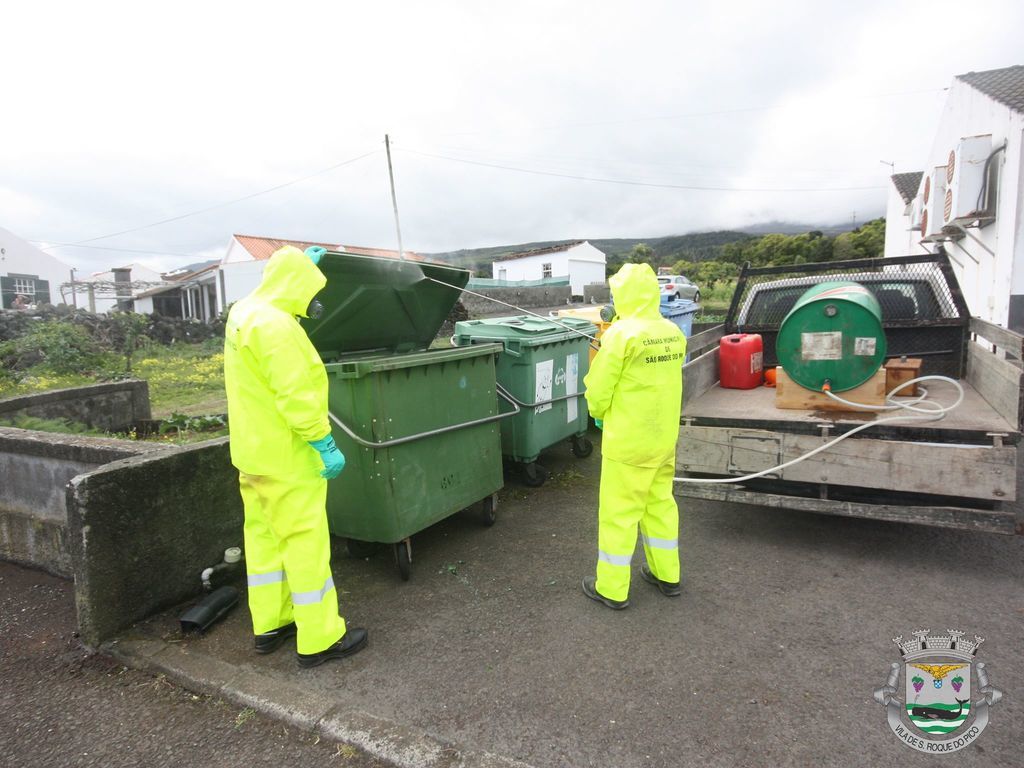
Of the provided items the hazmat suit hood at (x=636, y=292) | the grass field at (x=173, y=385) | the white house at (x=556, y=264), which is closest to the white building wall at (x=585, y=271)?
the white house at (x=556, y=264)

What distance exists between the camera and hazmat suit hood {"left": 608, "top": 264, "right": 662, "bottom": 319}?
306 centimetres

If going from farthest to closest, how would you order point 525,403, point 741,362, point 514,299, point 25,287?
point 25,287 < point 514,299 < point 525,403 < point 741,362

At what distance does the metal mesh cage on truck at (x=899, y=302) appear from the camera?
181 inches

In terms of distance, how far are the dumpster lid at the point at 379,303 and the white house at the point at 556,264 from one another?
45.2 m

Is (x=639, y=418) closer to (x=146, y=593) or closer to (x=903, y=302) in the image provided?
(x=146, y=593)

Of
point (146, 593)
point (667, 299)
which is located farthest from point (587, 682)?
point (667, 299)

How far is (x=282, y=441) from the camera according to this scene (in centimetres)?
253

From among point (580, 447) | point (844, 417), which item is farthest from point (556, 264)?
point (844, 417)

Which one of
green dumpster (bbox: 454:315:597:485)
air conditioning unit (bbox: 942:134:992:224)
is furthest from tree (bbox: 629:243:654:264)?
green dumpster (bbox: 454:315:597:485)

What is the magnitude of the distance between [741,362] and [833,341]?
3.31 ft

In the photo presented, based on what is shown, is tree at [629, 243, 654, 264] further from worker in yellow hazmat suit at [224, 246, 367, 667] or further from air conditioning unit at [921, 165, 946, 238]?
worker in yellow hazmat suit at [224, 246, 367, 667]

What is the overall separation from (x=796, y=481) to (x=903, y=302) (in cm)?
238

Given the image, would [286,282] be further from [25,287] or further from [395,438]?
[25,287]

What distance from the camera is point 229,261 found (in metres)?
38.0
